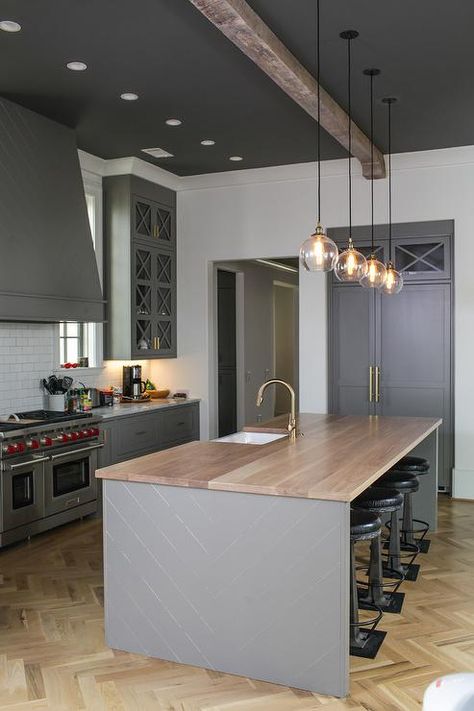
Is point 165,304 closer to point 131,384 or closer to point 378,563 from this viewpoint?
point 131,384

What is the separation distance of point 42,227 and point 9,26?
170 cm

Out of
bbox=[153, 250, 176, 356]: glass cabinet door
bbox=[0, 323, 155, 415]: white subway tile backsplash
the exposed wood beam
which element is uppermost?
the exposed wood beam

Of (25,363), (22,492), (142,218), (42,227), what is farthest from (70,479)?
(142,218)

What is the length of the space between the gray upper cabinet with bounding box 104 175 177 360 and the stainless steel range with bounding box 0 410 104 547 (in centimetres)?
133

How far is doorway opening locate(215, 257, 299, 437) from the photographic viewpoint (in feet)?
29.7

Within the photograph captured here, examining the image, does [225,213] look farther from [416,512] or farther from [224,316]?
[416,512]

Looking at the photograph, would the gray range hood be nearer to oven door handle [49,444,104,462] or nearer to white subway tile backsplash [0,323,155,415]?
white subway tile backsplash [0,323,155,415]

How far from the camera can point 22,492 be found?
5.16 meters

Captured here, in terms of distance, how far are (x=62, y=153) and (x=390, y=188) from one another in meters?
3.11

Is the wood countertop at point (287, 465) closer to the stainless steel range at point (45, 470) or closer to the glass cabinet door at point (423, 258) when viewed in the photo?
the stainless steel range at point (45, 470)

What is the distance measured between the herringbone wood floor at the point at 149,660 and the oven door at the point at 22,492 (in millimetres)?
416

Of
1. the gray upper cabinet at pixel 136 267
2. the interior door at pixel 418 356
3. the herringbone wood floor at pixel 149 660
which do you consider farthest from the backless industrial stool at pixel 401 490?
the gray upper cabinet at pixel 136 267

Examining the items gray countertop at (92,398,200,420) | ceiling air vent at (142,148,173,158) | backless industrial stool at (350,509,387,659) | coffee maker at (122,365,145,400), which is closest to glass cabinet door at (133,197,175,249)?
ceiling air vent at (142,148,173,158)

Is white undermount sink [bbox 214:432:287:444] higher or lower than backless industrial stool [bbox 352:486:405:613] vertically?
higher
